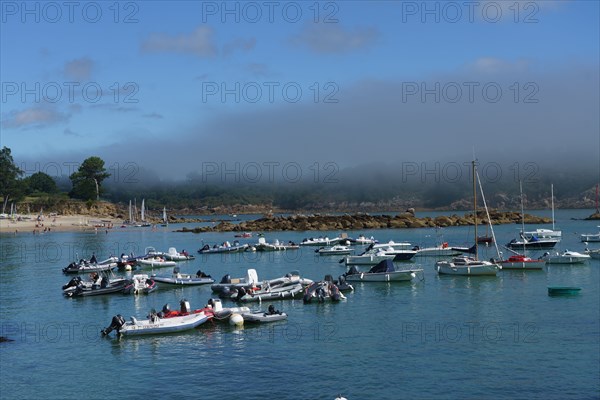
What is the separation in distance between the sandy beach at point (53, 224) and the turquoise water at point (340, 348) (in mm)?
111044

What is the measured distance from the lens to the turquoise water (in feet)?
101

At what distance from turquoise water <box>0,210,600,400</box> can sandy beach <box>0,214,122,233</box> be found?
111044 millimetres

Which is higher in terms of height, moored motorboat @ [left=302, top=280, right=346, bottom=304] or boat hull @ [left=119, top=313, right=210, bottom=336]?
moored motorboat @ [left=302, top=280, right=346, bottom=304]

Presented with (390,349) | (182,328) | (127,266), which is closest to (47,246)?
(127,266)

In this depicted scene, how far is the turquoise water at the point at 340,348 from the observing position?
30.7m

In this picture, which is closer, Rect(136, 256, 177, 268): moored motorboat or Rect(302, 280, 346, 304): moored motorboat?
Rect(302, 280, 346, 304): moored motorboat

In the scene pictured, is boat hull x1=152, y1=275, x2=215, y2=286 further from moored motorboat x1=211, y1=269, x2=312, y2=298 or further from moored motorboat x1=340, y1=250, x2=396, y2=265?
moored motorboat x1=340, y1=250, x2=396, y2=265

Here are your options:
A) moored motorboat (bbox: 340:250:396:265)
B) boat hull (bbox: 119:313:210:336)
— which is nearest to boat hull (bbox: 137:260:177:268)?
moored motorboat (bbox: 340:250:396:265)

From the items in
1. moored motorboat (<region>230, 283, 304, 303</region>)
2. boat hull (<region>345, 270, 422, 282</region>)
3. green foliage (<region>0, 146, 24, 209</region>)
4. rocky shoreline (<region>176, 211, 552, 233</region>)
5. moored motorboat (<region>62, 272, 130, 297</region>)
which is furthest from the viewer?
green foliage (<region>0, 146, 24, 209</region>)

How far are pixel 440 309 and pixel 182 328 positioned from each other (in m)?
19.1

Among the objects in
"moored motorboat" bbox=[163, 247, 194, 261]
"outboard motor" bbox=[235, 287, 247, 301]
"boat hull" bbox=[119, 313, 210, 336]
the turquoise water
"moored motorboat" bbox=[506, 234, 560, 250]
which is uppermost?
"moored motorboat" bbox=[506, 234, 560, 250]

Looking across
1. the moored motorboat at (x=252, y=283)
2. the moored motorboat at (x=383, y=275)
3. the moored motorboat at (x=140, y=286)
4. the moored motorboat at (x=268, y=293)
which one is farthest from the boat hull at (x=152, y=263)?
the moored motorboat at (x=268, y=293)

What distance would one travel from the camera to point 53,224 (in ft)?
582

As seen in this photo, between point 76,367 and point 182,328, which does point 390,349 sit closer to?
point 182,328
